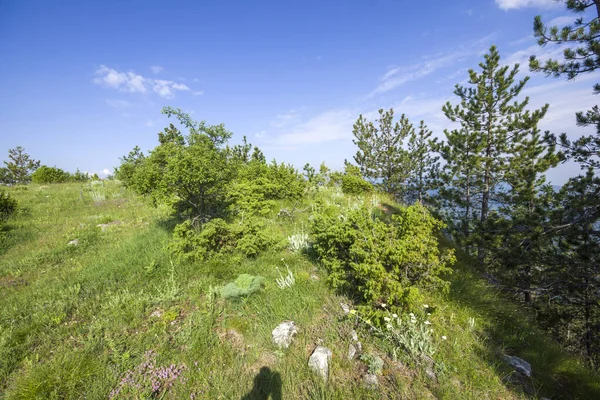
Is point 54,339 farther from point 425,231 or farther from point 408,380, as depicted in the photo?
point 425,231

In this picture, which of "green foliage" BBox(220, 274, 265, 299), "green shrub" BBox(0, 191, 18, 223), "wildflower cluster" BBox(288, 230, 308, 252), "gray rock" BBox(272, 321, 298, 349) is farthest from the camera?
"green shrub" BBox(0, 191, 18, 223)

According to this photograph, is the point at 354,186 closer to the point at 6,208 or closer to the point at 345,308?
the point at 345,308

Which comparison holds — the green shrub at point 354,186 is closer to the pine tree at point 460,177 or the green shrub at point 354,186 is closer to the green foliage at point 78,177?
the pine tree at point 460,177

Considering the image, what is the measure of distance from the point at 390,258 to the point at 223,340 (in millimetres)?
3154

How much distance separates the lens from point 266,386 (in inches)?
122

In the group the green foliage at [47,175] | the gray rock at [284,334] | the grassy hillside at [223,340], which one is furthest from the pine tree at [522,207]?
the green foliage at [47,175]

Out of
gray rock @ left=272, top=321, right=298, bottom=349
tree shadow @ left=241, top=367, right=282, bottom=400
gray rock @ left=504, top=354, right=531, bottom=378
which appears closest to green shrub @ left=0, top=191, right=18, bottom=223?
gray rock @ left=272, top=321, right=298, bottom=349

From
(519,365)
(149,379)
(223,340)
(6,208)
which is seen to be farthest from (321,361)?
(6,208)

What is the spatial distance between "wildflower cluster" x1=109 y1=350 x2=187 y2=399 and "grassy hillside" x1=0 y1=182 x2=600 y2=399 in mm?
18

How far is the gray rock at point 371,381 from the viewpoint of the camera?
294cm

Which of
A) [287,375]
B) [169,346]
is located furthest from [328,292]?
[169,346]

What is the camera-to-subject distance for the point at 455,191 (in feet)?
42.1

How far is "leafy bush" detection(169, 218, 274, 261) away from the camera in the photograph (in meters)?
5.98

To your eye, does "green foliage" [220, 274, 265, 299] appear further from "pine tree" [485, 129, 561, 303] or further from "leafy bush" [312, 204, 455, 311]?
"pine tree" [485, 129, 561, 303]
